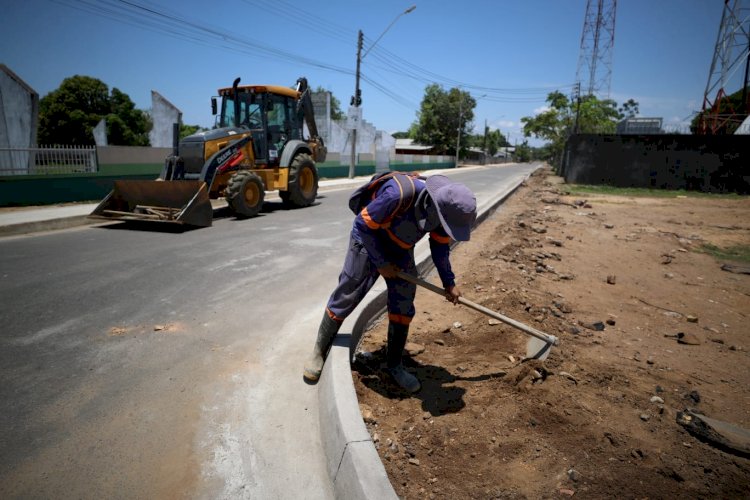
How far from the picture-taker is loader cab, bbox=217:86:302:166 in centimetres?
988

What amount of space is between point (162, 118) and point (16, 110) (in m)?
7.72

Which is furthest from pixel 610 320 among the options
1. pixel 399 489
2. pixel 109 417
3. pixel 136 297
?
pixel 136 297

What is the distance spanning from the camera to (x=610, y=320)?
4.12 m

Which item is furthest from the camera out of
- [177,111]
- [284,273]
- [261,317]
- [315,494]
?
[177,111]

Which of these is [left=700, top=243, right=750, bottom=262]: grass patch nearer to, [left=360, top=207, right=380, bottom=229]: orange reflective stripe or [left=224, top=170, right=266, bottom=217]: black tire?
[left=360, top=207, right=380, bottom=229]: orange reflective stripe

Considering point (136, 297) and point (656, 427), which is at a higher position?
point (136, 297)

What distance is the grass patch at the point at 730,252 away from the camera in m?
7.02

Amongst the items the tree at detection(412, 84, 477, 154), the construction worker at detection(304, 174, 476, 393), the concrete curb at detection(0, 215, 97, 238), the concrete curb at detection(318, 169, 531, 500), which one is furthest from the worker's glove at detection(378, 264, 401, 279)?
the tree at detection(412, 84, 477, 154)

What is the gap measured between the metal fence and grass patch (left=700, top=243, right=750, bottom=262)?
50.1 ft

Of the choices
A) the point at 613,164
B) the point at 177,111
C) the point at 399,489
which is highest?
the point at 177,111

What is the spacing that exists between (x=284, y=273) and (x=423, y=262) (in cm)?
188

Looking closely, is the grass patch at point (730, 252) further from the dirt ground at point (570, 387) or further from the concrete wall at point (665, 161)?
the concrete wall at point (665, 161)

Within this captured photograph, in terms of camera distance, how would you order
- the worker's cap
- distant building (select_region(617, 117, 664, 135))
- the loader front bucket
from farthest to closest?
distant building (select_region(617, 117, 664, 135)) → the loader front bucket → the worker's cap

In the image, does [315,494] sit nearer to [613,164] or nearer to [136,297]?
[136,297]
